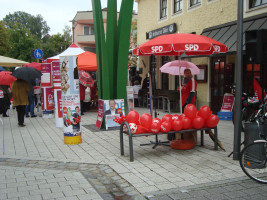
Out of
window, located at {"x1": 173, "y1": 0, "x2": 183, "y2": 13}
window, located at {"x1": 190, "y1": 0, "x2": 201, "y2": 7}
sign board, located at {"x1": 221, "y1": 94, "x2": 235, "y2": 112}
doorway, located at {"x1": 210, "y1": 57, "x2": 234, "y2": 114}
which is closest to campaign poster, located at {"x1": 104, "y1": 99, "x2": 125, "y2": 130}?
sign board, located at {"x1": 221, "y1": 94, "x2": 235, "y2": 112}

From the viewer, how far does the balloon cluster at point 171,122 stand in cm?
615

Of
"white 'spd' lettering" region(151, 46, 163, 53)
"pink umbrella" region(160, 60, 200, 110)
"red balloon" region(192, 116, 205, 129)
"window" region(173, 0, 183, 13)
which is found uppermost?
"window" region(173, 0, 183, 13)

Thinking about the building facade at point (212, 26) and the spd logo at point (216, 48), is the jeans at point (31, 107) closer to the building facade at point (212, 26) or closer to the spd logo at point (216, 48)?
the building facade at point (212, 26)

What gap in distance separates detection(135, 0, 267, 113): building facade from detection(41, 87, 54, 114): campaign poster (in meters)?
4.96

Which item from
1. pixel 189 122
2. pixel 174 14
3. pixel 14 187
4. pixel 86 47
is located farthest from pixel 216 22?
pixel 86 47

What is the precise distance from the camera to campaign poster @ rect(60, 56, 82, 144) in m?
7.54

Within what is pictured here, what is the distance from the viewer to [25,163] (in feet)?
20.0

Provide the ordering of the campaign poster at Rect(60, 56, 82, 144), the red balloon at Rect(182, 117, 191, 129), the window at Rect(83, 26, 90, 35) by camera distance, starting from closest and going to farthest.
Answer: the red balloon at Rect(182, 117, 191, 129), the campaign poster at Rect(60, 56, 82, 144), the window at Rect(83, 26, 90, 35)

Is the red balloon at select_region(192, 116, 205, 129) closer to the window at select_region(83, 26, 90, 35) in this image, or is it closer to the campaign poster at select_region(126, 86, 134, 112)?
the campaign poster at select_region(126, 86, 134, 112)

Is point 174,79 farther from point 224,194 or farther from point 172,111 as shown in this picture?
point 224,194

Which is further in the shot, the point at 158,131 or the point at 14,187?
the point at 158,131

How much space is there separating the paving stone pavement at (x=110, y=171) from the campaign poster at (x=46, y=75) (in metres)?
4.24

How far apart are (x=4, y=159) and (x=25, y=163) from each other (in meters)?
0.62

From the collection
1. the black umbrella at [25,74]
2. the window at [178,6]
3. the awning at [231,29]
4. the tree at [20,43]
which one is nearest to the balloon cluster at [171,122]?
the awning at [231,29]
